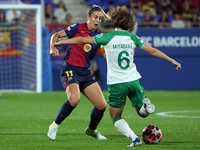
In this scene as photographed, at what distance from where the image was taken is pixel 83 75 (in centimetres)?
677

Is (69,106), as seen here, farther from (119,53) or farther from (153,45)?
(153,45)

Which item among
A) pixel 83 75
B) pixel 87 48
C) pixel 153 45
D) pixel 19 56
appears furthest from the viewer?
pixel 153 45

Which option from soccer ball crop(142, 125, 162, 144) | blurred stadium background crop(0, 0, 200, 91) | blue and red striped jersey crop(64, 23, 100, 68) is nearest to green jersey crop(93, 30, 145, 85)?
soccer ball crop(142, 125, 162, 144)

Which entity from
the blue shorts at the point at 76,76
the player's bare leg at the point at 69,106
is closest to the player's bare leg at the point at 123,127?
the player's bare leg at the point at 69,106

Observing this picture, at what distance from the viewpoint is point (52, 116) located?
9.69 meters

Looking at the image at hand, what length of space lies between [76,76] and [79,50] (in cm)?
47

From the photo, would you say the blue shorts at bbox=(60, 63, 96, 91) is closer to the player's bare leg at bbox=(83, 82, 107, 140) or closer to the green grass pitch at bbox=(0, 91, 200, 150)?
the player's bare leg at bbox=(83, 82, 107, 140)

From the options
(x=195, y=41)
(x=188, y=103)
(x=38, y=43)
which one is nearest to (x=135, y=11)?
(x=195, y=41)

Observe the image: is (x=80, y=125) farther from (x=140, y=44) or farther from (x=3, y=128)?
(x=140, y=44)

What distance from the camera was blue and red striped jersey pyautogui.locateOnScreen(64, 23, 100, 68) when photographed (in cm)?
679

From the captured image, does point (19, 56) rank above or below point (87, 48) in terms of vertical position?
below

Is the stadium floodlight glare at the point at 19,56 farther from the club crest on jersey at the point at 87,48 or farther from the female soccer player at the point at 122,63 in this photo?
the female soccer player at the point at 122,63

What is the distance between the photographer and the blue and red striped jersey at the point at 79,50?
6.79m

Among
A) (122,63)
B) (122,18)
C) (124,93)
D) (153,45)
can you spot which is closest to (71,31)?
(122,18)
